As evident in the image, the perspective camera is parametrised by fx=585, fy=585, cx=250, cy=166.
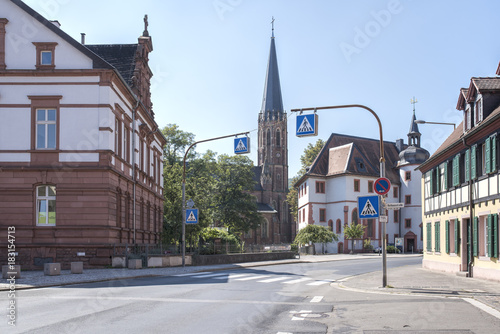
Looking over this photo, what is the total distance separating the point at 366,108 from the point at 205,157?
5325cm

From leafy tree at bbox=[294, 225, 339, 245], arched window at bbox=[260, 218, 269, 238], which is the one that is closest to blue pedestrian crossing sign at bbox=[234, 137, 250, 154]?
leafy tree at bbox=[294, 225, 339, 245]

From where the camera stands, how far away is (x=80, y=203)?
89.1ft

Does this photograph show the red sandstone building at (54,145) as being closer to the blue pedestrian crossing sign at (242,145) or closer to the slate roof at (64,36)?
the slate roof at (64,36)

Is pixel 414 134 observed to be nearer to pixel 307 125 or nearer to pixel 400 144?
pixel 400 144

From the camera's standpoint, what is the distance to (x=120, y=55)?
37.8m

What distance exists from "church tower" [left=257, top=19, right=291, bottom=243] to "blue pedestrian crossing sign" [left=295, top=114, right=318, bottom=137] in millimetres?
97010

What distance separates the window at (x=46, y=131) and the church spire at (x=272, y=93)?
281 ft

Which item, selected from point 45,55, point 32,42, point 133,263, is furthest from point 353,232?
point 32,42

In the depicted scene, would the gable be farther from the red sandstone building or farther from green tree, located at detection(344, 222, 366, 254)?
green tree, located at detection(344, 222, 366, 254)

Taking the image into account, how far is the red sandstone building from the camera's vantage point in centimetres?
2702

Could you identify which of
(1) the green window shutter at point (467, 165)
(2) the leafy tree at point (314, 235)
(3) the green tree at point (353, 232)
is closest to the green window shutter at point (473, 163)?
(1) the green window shutter at point (467, 165)

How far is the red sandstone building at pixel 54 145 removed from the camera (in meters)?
27.0

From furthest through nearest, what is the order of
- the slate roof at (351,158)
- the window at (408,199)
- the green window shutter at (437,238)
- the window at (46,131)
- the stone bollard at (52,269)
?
the window at (408,199)
the slate roof at (351,158)
the green window shutter at (437,238)
the window at (46,131)
the stone bollard at (52,269)

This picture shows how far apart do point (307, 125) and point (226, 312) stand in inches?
356
